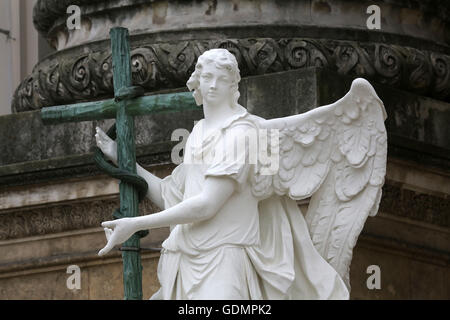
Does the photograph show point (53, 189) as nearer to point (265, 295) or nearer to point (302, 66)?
point (302, 66)

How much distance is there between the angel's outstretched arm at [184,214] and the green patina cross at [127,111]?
0.54 m

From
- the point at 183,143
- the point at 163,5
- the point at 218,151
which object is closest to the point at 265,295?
the point at 218,151

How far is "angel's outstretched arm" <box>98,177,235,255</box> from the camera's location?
69.4 ft

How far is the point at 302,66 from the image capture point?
81.3 ft

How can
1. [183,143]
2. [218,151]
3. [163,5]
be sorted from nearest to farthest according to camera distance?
[218,151]
[183,143]
[163,5]

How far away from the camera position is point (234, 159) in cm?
2139

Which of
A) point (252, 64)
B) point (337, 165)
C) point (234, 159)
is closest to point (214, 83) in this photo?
point (234, 159)

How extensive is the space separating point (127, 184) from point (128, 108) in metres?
0.53

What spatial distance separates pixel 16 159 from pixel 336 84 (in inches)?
116

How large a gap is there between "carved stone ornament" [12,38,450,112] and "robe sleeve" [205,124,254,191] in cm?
333
